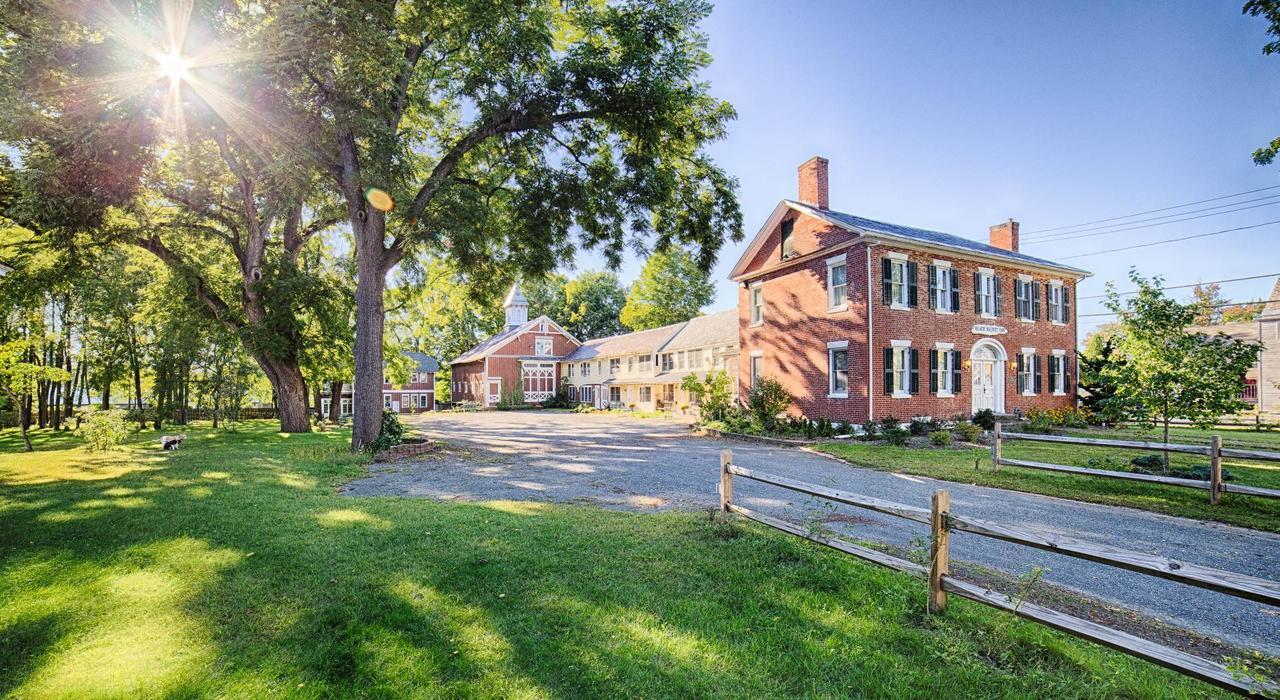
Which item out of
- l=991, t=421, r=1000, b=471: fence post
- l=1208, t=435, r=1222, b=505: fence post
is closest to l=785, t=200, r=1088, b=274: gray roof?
l=991, t=421, r=1000, b=471: fence post

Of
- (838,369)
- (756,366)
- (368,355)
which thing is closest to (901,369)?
(838,369)

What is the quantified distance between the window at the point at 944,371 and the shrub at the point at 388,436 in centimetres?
1835

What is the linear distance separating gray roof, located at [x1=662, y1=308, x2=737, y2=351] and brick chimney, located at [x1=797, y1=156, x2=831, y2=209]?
37.8ft

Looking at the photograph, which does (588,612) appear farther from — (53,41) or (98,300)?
(98,300)

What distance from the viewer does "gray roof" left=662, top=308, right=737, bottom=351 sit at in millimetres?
34219

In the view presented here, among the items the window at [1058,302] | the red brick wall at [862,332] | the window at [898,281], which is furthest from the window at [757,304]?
the window at [1058,302]

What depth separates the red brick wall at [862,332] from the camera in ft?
63.5

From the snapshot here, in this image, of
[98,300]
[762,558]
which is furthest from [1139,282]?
[98,300]

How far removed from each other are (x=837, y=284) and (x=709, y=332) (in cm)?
1630

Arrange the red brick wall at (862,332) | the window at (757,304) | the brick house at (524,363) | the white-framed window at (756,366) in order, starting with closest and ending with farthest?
the red brick wall at (862,332), the white-framed window at (756,366), the window at (757,304), the brick house at (524,363)

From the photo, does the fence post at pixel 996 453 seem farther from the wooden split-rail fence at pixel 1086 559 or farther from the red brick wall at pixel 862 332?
the wooden split-rail fence at pixel 1086 559

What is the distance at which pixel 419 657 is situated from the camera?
3.77 meters

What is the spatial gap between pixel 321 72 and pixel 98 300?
60.1 feet

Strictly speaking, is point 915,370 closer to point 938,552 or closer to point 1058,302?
point 1058,302
